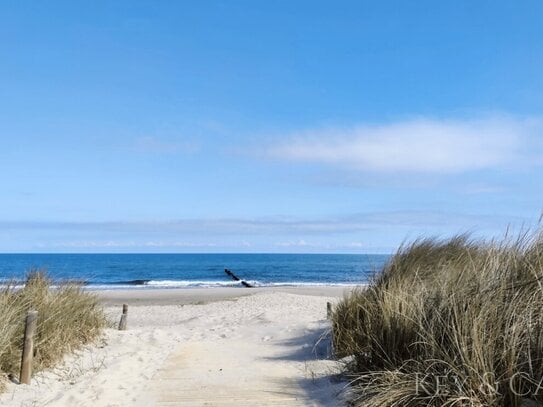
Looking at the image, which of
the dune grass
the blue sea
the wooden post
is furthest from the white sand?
the blue sea

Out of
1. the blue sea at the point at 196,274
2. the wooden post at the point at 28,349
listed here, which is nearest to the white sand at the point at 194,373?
the wooden post at the point at 28,349

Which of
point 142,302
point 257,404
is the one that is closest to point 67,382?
point 257,404

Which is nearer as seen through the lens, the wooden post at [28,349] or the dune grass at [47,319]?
the wooden post at [28,349]

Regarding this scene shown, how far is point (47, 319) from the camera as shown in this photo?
7613 mm

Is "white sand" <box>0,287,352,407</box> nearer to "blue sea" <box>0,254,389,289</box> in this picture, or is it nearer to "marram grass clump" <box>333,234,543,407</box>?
"marram grass clump" <box>333,234,543,407</box>

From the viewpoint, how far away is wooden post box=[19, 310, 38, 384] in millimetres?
6297

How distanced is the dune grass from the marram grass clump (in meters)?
4.32

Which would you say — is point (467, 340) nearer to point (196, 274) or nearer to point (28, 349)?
point (28, 349)

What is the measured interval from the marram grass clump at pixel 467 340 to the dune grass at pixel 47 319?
14.2 ft

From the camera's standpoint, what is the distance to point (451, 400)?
13.0 feet

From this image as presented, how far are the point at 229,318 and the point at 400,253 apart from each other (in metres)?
8.49

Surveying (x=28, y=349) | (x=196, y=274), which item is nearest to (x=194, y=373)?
(x=28, y=349)

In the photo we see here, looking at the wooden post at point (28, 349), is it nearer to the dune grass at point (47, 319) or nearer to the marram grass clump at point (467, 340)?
the dune grass at point (47, 319)

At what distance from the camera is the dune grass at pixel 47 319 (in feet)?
21.3
